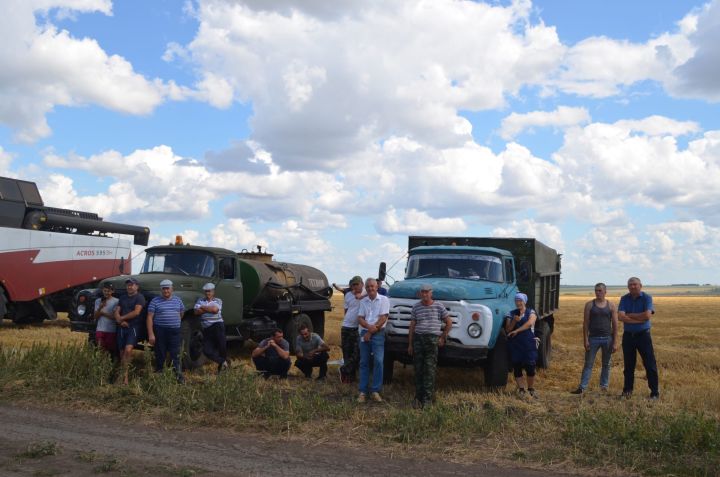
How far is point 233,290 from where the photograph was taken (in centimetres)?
1409

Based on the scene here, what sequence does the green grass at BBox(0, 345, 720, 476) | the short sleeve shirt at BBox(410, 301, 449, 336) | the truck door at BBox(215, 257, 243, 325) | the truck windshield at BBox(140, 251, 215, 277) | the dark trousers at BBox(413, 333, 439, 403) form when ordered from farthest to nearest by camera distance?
the truck door at BBox(215, 257, 243, 325) < the truck windshield at BBox(140, 251, 215, 277) < the short sleeve shirt at BBox(410, 301, 449, 336) < the dark trousers at BBox(413, 333, 439, 403) < the green grass at BBox(0, 345, 720, 476)

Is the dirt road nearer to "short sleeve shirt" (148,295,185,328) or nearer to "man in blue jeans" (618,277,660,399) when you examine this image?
"short sleeve shirt" (148,295,185,328)

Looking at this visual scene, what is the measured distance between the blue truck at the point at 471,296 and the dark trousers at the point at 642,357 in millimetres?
1820

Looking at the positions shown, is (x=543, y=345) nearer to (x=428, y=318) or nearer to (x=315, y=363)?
(x=315, y=363)

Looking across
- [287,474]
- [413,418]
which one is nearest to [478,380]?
[413,418]

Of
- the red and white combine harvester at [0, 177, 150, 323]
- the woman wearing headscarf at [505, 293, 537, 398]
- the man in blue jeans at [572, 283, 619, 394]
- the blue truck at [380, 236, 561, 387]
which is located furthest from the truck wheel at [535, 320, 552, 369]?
the red and white combine harvester at [0, 177, 150, 323]

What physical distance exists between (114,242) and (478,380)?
14.0 m

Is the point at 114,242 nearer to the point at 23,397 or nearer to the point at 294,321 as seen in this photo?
the point at 294,321

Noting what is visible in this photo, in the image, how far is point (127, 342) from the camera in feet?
35.5

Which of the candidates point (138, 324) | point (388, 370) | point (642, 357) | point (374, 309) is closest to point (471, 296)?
point (374, 309)

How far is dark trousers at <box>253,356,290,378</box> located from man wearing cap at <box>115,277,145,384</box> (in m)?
2.12

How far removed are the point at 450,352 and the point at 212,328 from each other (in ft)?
13.8

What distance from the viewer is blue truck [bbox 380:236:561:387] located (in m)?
10.5

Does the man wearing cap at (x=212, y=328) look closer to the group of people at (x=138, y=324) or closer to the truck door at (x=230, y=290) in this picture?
the group of people at (x=138, y=324)
